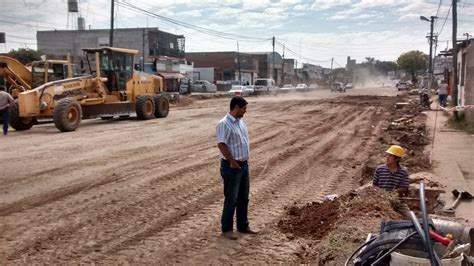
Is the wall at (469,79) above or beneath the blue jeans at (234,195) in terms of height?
A: above

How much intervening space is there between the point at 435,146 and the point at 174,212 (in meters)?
9.52

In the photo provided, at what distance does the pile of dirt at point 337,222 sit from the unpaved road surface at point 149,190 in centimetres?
25

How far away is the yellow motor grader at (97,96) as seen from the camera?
18344 millimetres

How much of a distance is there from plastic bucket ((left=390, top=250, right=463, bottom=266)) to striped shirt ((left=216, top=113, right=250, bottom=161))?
312cm

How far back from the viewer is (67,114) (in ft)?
59.9

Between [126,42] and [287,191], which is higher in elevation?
[126,42]

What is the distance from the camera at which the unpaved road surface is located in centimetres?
600

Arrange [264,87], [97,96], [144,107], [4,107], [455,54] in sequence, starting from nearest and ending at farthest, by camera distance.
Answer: [4,107] < [97,96] < [144,107] < [455,54] < [264,87]

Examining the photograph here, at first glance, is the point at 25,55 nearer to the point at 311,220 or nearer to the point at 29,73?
the point at 29,73

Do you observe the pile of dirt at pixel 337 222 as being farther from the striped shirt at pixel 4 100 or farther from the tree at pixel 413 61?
the tree at pixel 413 61

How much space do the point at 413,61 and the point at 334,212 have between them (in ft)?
377

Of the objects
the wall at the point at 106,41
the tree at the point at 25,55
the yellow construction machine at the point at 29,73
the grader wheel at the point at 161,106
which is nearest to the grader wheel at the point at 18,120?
the yellow construction machine at the point at 29,73

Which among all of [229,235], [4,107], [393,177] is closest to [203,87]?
[4,107]

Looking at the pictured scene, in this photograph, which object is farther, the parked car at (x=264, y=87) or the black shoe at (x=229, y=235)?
the parked car at (x=264, y=87)
